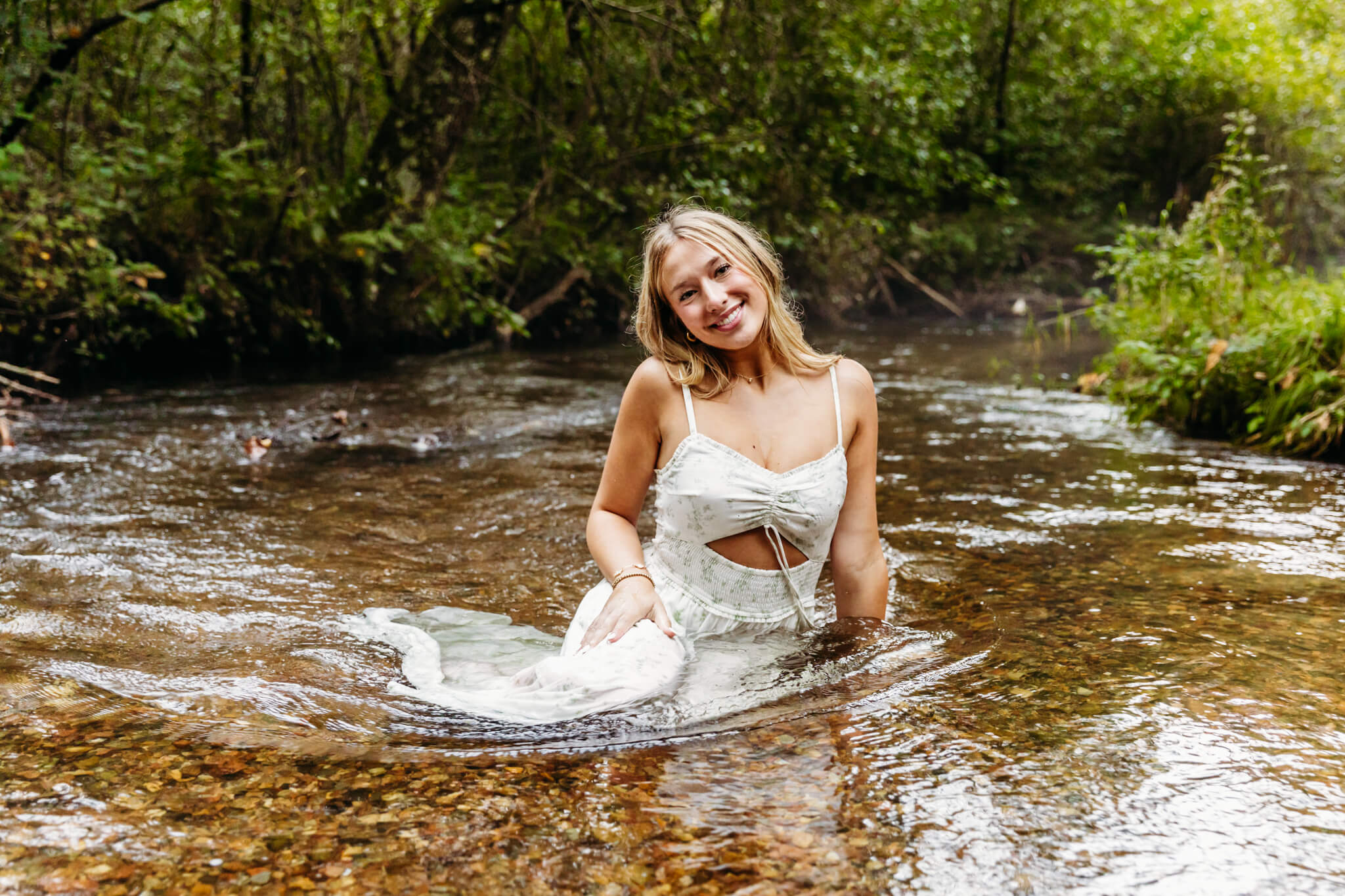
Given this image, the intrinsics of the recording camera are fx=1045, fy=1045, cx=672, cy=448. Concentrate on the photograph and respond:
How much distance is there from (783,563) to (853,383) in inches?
25.2

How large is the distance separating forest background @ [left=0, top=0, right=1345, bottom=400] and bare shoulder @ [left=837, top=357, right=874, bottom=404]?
4.65m

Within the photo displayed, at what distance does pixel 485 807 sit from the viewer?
227 cm

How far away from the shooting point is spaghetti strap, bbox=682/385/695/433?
324 centimetres

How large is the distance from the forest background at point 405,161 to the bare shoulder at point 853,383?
4.65m

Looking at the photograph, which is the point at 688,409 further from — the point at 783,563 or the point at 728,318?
the point at 783,563

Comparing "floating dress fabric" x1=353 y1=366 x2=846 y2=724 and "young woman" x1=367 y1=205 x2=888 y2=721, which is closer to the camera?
"floating dress fabric" x1=353 y1=366 x2=846 y2=724

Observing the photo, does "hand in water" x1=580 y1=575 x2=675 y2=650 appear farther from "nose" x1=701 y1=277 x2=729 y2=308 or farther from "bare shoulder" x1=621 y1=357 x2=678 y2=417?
"nose" x1=701 y1=277 x2=729 y2=308

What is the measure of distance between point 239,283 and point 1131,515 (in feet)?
29.8

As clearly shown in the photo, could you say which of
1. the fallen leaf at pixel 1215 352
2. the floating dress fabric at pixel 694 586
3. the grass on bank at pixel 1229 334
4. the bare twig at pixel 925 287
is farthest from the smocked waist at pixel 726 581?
the bare twig at pixel 925 287

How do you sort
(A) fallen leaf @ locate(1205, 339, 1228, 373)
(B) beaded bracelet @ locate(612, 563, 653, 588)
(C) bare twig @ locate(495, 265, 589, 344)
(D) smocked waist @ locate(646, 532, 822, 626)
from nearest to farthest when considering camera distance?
(B) beaded bracelet @ locate(612, 563, 653, 588) < (D) smocked waist @ locate(646, 532, 822, 626) < (A) fallen leaf @ locate(1205, 339, 1228, 373) < (C) bare twig @ locate(495, 265, 589, 344)

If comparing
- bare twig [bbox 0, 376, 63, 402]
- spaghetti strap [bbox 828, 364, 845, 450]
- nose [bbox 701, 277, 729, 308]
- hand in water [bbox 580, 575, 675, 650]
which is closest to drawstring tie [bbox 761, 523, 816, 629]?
spaghetti strap [bbox 828, 364, 845, 450]

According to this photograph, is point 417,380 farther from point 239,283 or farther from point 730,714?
point 730,714

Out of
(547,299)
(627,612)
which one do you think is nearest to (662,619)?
(627,612)

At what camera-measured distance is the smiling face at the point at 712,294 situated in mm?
3236
